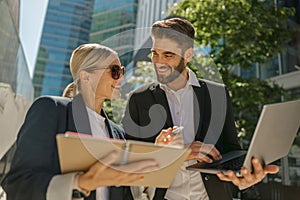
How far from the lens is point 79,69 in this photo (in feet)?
3.83

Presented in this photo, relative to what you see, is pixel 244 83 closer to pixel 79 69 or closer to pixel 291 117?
pixel 291 117

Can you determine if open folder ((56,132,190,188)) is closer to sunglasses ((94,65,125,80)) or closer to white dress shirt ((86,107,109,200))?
white dress shirt ((86,107,109,200))

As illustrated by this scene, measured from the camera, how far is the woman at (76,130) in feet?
2.56

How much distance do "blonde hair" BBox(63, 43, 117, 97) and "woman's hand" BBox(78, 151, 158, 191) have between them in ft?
1.66

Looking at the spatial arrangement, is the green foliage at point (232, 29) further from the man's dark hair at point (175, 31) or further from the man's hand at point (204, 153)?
the man's hand at point (204, 153)

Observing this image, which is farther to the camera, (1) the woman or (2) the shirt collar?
(2) the shirt collar

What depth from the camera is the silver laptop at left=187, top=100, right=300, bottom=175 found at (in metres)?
0.89

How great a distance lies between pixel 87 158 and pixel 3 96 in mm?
2085

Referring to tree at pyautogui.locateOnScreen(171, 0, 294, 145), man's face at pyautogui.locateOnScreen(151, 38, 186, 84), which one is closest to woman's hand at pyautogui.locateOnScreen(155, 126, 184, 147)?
man's face at pyautogui.locateOnScreen(151, 38, 186, 84)

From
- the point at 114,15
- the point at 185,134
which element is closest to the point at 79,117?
the point at 185,134

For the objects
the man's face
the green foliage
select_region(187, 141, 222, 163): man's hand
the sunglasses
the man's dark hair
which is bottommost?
select_region(187, 141, 222, 163): man's hand

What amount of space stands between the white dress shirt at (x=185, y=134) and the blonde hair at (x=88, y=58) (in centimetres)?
36

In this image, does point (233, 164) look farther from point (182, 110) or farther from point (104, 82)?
point (104, 82)

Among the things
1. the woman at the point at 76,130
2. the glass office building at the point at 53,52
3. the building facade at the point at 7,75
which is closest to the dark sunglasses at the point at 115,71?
the woman at the point at 76,130
